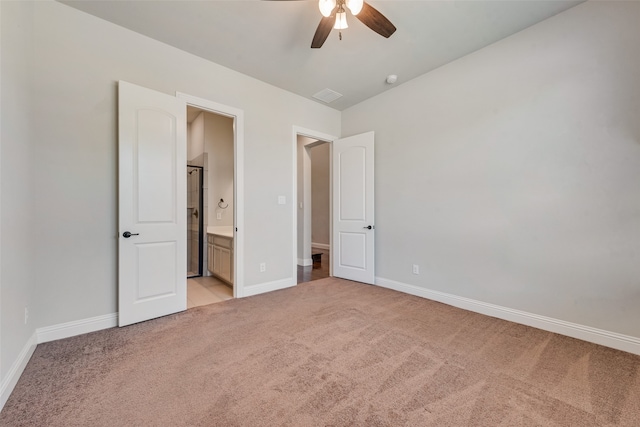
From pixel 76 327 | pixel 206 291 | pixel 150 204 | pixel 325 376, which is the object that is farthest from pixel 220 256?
pixel 325 376

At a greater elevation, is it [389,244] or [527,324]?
[389,244]

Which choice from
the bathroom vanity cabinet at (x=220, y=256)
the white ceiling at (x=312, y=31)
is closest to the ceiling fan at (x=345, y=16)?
the white ceiling at (x=312, y=31)

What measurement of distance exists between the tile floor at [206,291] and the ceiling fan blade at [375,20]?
10.7ft

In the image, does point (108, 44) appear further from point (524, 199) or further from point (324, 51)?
point (524, 199)

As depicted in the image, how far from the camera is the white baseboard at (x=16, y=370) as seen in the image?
1.46 meters

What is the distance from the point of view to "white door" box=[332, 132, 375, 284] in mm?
3859

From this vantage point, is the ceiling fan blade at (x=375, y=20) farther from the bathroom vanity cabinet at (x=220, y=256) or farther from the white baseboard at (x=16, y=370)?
the white baseboard at (x=16, y=370)

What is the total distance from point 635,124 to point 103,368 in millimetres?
4373

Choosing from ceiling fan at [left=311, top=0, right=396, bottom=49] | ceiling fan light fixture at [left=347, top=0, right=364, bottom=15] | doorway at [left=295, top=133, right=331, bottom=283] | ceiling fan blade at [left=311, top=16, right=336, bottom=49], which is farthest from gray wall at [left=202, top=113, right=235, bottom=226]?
ceiling fan light fixture at [left=347, top=0, right=364, bottom=15]

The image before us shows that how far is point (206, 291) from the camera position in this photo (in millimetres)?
3551

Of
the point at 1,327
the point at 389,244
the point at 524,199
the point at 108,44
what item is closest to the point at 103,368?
the point at 1,327

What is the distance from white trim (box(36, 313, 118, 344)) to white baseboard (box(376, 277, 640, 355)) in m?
3.34

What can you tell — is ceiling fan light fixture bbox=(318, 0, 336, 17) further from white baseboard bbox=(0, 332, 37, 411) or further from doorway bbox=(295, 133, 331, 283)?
white baseboard bbox=(0, 332, 37, 411)

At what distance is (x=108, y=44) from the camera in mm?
2404
